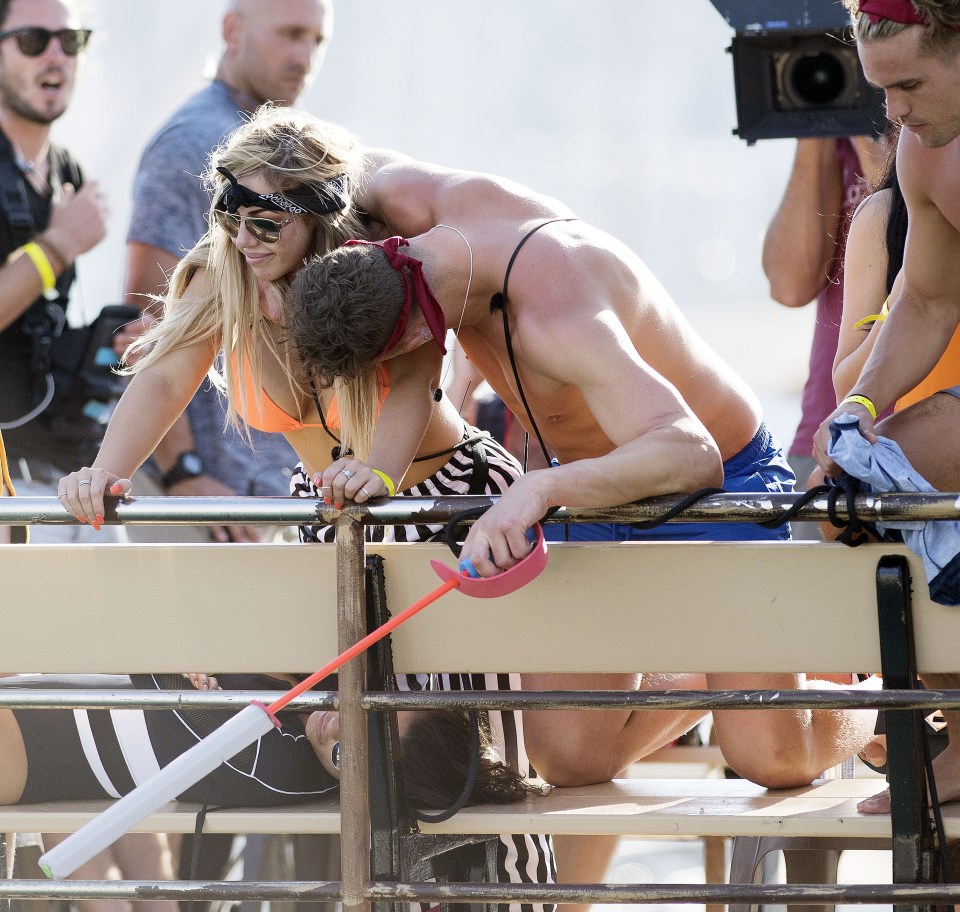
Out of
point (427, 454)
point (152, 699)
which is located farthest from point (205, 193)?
point (152, 699)

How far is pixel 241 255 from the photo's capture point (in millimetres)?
2410

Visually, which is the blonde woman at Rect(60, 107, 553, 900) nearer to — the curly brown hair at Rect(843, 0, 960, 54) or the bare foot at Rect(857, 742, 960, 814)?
the bare foot at Rect(857, 742, 960, 814)

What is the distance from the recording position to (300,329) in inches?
81.7

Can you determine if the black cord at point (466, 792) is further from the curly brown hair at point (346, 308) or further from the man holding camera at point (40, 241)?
the man holding camera at point (40, 241)

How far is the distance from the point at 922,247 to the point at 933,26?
1.22 ft

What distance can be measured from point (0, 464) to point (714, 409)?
4.60 ft

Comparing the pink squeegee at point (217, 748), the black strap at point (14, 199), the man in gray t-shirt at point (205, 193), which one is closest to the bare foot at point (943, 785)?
the pink squeegee at point (217, 748)

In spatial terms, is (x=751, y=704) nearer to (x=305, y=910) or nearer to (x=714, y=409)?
Answer: (x=714, y=409)

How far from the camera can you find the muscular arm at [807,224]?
316cm

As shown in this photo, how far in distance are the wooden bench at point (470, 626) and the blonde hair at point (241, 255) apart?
1.77 ft

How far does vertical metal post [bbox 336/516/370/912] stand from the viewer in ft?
5.88

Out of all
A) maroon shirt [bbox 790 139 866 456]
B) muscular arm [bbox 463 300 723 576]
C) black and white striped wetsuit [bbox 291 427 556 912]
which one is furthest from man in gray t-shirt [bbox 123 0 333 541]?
muscular arm [bbox 463 300 723 576]

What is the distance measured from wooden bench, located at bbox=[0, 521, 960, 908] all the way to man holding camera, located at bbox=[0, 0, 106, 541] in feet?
4.80

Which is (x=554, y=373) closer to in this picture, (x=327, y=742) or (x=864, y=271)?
(x=327, y=742)
